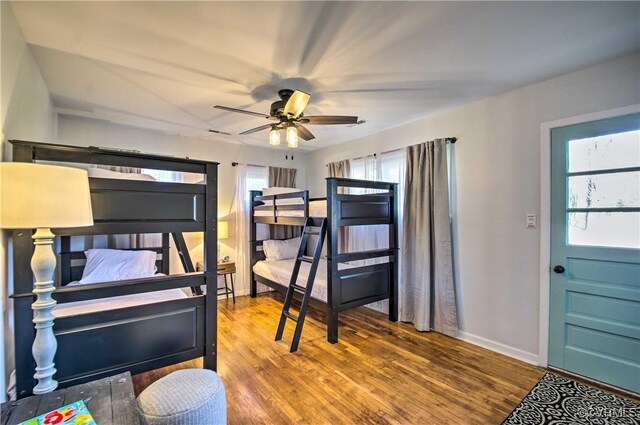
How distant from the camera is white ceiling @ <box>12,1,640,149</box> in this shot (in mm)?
1681

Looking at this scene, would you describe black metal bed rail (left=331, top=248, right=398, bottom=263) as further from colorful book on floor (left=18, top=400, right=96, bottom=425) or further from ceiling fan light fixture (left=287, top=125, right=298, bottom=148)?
colorful book on floor (left=18, top=400, right=96, bottom=425)

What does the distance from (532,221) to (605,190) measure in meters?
0.55

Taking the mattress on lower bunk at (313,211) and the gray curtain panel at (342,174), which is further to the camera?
the gray curtain panel at (342,174)

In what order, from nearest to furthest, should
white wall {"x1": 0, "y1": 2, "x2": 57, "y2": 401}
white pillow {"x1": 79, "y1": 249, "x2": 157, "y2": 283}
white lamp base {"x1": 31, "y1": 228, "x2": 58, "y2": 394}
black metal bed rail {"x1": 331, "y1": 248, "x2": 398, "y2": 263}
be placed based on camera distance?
white lamp base {"x1": 31, "y1": 228, "x2": 58, "y2": 394} < white wall {"x1": 0, "y1": 2, "x2": 57, "y2": 401} < white pillow {"x1": 79, "y1": 249, "x2": 157, "y2": 283} < black metal bed rail {"x1": 331, "y1": 248, "x2": 398, "y2": 263}

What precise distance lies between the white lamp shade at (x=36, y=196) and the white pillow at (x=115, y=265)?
1815mm

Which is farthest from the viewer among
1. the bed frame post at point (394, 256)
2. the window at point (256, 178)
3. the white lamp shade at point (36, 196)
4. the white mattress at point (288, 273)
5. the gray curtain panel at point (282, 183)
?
the gray curtain panel at point (282, 183)

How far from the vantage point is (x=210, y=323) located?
218cm

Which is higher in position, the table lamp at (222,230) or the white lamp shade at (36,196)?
the white lamp shade at (36,196)

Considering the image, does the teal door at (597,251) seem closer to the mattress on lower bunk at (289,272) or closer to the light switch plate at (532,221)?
the light switch plate at (532,221)

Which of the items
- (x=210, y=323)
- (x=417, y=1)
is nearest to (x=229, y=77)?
(x=417, y=1)

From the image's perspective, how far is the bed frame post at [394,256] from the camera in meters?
3.74

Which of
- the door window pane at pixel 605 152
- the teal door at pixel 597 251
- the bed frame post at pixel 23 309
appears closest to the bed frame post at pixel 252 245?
the bed frame post at pixel 23 309

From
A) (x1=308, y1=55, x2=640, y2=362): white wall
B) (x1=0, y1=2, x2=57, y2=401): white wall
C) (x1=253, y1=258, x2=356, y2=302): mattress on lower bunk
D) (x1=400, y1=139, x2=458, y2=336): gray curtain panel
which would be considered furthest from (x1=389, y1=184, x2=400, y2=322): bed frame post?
(x1=0, y1=2, x2=57, y2=401): white wall

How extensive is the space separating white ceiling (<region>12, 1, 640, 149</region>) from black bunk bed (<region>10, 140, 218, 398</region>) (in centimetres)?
79
